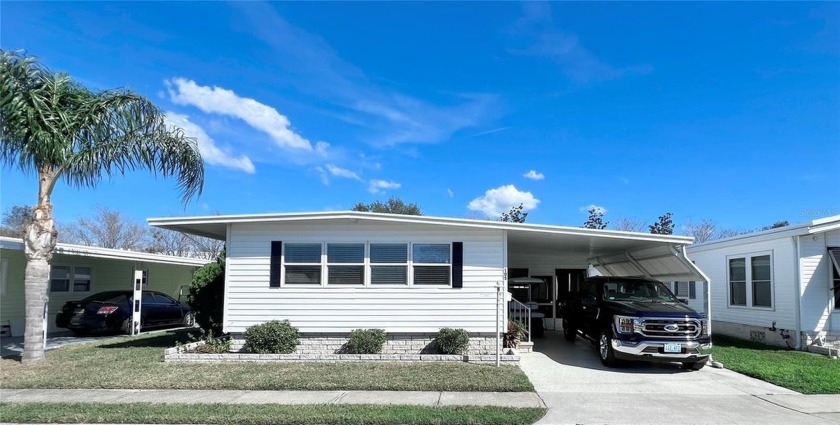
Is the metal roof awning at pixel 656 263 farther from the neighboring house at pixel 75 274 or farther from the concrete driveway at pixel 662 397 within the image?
the neighboring house at pixel 75 274

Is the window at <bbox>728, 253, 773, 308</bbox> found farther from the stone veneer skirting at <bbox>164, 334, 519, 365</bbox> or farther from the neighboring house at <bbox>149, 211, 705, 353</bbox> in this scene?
the stone veneer skirting at <bbox>164, 334, 519, 365</bbox>

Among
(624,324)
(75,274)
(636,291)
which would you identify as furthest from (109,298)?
(636,291)

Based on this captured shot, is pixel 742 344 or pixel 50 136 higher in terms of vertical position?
pixel 50 136

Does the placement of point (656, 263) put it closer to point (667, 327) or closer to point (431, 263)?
point (667, 327)

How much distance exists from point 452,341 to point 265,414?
4824mm

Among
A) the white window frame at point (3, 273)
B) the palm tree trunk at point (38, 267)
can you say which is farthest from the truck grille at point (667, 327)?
the white window frame at point (3, 273)

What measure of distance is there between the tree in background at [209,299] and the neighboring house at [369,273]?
120 cm

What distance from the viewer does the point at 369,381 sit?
853 centimetres

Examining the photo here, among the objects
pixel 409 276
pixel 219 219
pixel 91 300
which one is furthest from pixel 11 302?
pixel 409 276

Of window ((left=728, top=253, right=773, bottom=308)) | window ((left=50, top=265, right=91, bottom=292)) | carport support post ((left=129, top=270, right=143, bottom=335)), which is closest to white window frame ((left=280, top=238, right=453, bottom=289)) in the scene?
carport support post ((left=129, top=270, right=143, bottom=335))

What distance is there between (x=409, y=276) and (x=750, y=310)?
958cm

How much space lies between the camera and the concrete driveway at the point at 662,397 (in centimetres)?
675

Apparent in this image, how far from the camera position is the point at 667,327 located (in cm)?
977

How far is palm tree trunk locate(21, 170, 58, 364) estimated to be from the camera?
10344mm
